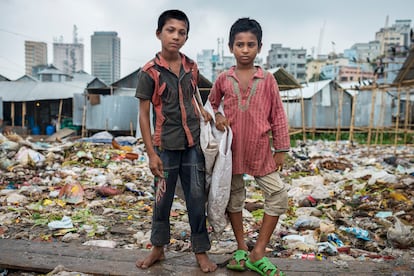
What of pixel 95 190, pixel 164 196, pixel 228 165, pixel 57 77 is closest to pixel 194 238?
pixel 164 196

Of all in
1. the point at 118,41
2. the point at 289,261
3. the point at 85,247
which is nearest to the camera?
the point at 289,261

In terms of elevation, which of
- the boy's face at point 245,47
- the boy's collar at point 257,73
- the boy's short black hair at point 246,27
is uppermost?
the boy's short black hair at point 246,27

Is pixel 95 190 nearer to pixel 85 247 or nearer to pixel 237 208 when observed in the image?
pixel 85 247

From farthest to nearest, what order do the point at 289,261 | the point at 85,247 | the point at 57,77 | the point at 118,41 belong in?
the point at 118,41
the point at 57,77
the point at 85,247
the point at 289,261

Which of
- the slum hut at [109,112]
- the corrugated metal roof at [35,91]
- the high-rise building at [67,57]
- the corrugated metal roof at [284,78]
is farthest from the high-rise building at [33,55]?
the corrugated metal roof at [284,78]

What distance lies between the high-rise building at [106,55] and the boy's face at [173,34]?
128ft

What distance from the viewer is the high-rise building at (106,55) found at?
41312 mm

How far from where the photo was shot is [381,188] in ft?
15.5

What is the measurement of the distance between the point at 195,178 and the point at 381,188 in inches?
141

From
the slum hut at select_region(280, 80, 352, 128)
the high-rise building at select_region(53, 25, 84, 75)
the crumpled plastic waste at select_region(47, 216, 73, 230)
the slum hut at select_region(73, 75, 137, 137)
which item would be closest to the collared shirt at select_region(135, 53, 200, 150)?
the crumpled plastic waste at select_region(47, 216, 73, 230)

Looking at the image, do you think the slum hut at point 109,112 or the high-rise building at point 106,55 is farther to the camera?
the high-rise building at point 106,55

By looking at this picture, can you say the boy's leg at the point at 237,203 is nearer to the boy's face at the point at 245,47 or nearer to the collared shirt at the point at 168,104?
the collared shirt at the point at 168,104

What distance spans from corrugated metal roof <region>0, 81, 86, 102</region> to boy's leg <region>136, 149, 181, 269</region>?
56.2ft

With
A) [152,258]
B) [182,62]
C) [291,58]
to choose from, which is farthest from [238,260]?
[291,58]
